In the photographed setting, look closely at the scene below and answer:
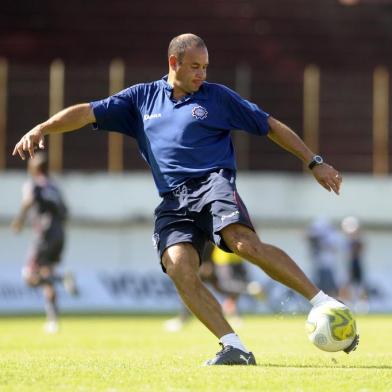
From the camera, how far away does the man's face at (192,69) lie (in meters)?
8.50

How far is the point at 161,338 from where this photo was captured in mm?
14000

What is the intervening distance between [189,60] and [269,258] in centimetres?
153

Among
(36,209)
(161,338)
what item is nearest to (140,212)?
(36,209)

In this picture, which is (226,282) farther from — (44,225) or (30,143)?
(30,143)

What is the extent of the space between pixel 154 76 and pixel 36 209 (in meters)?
8.36

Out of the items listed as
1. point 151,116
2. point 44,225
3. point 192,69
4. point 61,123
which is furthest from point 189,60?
point 44,225

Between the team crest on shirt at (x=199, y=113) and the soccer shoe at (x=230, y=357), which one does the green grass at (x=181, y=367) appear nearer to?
the soccer shoe at (x=230, y=357)

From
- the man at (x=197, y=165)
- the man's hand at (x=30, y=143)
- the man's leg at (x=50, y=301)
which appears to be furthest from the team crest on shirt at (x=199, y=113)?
the man's leg at (x=50, y=301)

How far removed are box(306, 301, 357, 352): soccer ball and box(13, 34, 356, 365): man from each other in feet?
0.34

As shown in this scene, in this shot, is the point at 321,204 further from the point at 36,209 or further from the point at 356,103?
the point at 36,209

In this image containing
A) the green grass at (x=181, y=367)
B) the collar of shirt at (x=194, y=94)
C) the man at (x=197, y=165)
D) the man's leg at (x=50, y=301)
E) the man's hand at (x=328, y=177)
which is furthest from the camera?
the man's leg at (x=50, y=301)

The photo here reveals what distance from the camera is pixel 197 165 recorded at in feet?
27.7

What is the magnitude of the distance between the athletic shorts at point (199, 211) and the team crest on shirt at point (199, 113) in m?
0.40

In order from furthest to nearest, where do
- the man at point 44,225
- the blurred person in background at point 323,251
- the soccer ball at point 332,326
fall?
1. the blurred person in background at point 323,251
2. the man at point 44,225
3. the soccer ball at point 332,326
